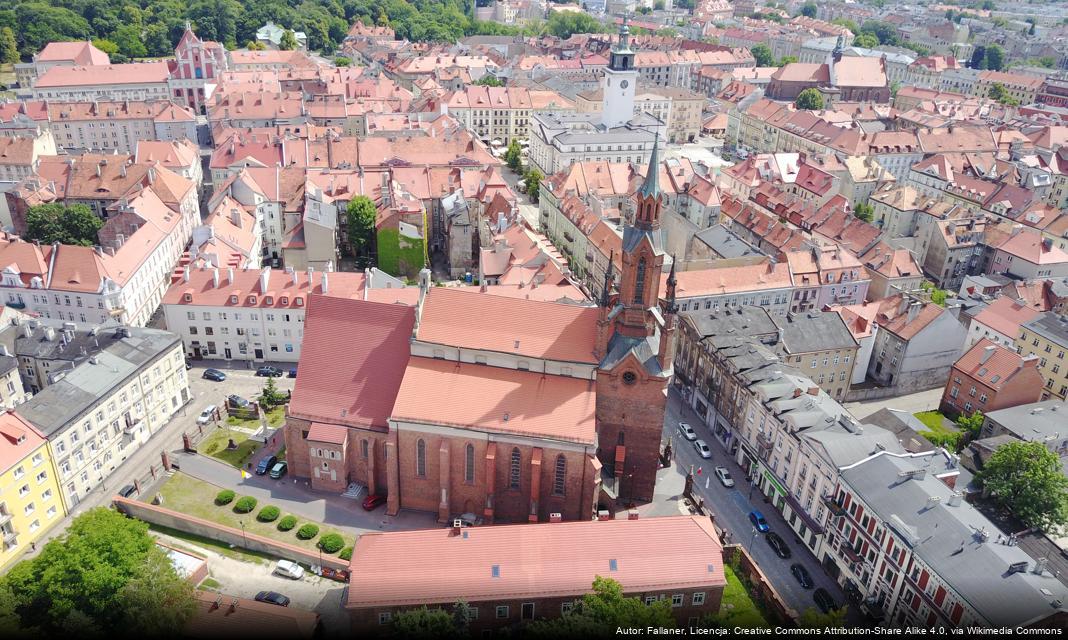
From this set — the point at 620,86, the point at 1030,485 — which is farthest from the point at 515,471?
the point at 620,86

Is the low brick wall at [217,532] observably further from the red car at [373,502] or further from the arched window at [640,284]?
the arched window at [640,284]

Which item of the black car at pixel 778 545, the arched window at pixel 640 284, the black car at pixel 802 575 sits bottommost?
the black car at pixel 802 575

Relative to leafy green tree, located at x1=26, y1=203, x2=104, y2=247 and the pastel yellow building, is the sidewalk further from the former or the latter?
leafy green tree, located at x1=26, y1=203, x2=104, y2=247

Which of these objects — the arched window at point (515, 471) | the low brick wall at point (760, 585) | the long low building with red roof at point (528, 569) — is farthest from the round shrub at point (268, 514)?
the low brick wall at point (760, 585)

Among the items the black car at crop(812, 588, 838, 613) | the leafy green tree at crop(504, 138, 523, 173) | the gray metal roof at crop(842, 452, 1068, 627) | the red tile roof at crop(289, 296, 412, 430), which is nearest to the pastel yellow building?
the red tile roof at crop(289, 296, 412, 430)

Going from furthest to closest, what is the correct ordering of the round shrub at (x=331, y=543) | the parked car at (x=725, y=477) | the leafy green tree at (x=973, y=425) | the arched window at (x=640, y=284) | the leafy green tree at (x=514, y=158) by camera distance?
the leafy green tree at (x=514, y=158) < the leafy green tree at (x=973, y=425) < the parked car at (x=725, y=477) < the arched window at (x=640, y=284) < the round shrub at (x=331, y=543)

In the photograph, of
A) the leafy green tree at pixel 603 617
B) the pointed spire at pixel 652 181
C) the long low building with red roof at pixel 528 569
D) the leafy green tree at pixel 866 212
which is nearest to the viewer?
the leafy green tree at pixel 603 617

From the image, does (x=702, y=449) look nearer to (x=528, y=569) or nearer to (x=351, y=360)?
(x=528, y=569)
